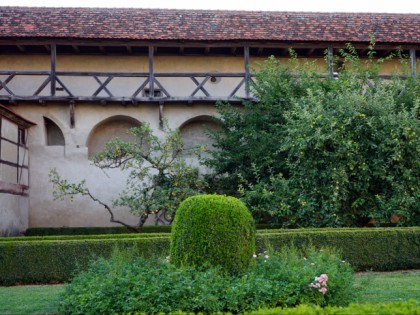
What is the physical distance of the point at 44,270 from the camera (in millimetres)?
10398

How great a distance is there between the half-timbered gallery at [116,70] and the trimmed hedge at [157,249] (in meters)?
5.50

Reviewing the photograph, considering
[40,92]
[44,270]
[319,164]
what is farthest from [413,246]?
[40,92]

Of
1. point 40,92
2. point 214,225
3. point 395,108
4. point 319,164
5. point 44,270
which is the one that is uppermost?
point 40,92

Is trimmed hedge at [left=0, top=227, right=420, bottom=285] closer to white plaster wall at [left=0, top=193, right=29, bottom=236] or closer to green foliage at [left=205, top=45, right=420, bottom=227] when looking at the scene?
green foliage at [left=205, top=45, right=420, bottom=227]

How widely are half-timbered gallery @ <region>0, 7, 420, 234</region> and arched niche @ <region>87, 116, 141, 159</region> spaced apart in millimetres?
41

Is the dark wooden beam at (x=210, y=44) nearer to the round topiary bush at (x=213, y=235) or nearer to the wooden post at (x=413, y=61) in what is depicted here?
the wooden post at (x=413, y=61)

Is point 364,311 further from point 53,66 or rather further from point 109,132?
point 109,132

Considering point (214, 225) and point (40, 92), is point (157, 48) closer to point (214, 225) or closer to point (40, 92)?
point (40, 92)

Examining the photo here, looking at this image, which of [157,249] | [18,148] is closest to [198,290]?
[157,249]

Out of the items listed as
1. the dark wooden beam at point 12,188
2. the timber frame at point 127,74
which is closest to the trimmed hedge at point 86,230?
the dark wooden beam at point 12,188

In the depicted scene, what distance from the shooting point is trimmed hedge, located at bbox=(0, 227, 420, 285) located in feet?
34.1

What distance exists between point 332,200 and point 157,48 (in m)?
8.26

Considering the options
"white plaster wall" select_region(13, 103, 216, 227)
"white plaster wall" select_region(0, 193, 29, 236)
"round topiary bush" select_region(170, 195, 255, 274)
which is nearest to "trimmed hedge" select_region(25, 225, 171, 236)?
"white plaster wall" select_region(0, 193, 29, 236)

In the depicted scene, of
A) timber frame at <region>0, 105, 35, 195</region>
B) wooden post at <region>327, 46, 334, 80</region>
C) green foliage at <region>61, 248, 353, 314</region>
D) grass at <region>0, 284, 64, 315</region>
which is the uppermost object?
wooden post at <region>327, 46, 334, 80</region>
